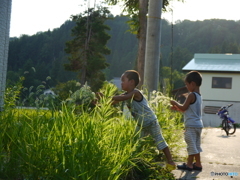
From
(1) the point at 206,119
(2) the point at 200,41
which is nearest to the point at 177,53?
(2) the point at 200,41

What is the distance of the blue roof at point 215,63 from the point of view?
35.7 meters

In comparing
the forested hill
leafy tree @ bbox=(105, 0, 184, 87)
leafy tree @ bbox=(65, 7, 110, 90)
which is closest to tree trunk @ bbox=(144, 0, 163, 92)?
leafy tree @ bbox=(105, 0, 184, 87)

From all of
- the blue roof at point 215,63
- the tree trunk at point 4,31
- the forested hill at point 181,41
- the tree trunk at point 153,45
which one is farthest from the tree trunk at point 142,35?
the forested hill at point 181,41

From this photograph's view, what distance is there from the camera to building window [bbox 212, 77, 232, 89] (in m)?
34.9

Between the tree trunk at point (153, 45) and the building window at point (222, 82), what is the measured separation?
1098 inches

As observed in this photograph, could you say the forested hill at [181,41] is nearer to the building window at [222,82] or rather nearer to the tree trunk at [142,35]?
the building window at [222,82]

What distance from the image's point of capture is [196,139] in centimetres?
561

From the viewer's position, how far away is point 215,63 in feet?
125

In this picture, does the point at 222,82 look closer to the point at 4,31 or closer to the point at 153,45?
the point at 153,45

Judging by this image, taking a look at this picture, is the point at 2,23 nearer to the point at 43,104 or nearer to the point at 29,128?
the point at 43,104

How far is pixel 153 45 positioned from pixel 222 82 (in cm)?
2818

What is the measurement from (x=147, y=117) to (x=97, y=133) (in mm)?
1598

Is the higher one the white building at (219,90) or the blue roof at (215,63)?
the blue roof at (215,63)

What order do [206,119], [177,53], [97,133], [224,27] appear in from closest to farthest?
[97,133] → [206,119] → [177,53] → [224,27]
